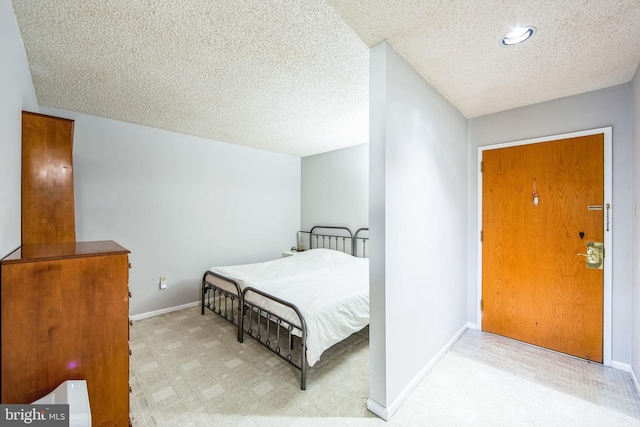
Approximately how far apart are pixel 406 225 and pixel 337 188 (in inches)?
112

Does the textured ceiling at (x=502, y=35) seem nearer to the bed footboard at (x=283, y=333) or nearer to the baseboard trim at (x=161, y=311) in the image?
the bed footboard at (x=283, y=333)

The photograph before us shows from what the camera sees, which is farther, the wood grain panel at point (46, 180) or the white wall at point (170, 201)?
the white wall at point (170, 201)

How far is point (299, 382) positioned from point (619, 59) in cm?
347

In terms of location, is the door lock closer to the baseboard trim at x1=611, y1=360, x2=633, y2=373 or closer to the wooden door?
the wooden door

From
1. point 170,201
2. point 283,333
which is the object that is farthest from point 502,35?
point 170,201

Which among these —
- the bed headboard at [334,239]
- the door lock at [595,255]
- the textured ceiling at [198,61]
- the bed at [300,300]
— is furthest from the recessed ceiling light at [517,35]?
the bed headboard at [334,239]

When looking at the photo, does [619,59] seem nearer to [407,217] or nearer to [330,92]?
[407,217]

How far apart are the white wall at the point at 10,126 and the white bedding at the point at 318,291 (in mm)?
1761

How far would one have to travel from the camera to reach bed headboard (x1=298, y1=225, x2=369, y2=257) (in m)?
4.40

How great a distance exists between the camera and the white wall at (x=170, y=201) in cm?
316

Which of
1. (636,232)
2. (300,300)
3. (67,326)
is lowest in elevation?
(300,300)

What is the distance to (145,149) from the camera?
3508 millimetres

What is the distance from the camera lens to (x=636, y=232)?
2.11 m

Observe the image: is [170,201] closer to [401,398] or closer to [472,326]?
[401,398]
